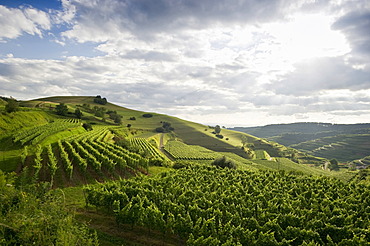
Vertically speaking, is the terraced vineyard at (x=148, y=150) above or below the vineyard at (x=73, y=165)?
below

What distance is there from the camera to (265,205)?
30.9 meters

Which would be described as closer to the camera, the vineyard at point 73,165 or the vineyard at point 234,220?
the vineyard at point 234,220

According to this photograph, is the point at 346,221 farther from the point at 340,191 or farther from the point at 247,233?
the point at 340,191

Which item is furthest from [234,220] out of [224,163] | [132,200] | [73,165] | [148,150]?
[148,150]

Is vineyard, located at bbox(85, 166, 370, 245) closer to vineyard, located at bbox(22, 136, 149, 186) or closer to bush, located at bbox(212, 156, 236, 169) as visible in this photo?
vineyard, located at bbox(22, 136, 149, 186)

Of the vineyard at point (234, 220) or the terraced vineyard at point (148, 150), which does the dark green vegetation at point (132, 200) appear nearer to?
the vineyard at point (234, 220)

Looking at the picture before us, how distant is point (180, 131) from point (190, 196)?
159169 millimetres

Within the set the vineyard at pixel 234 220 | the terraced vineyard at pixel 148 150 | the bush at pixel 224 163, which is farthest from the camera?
the terraced vineyard at pixel 148 150

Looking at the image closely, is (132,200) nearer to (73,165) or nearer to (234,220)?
(234,220)

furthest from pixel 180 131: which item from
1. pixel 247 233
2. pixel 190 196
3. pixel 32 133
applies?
pixel 247 233

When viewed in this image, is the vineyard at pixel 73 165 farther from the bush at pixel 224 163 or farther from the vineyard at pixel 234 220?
the bush at pixel 224 163

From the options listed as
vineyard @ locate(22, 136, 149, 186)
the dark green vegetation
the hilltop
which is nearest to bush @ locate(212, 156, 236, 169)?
the dark green vegetation

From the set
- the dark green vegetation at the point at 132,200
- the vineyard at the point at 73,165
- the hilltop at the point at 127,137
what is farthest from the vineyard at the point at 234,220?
the hilltop at the point at 127,137

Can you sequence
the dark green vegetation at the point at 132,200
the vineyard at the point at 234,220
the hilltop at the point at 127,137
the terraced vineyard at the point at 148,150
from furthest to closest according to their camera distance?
the terraced vineyard at the point at 148,150
the hilltop at the point at 127,137
the vineyard at the point at 234,220
the dark green vegetation at the point at 132,200
